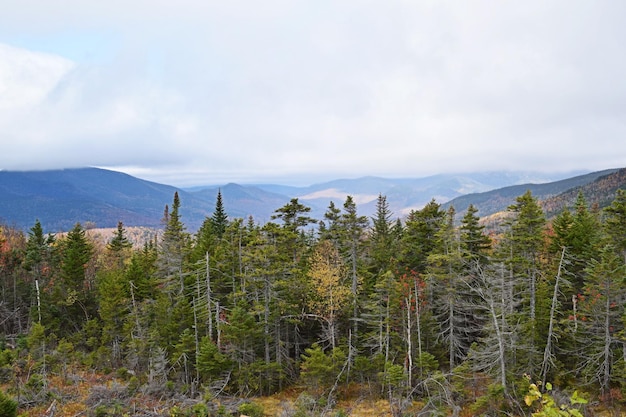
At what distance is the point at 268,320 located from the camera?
32.1 metres

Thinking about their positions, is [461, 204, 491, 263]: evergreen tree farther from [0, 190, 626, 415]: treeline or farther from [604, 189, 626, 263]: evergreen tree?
[604, 189, 626, 263]: evergreen tree

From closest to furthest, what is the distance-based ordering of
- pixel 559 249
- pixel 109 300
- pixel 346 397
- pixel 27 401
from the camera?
pixel 27 401, pixel 346 397, pixel 559 249, pixel 109 300

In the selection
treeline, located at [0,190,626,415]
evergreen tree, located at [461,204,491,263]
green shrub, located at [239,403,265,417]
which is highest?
evergreen tree, located at [461,204,491,263]

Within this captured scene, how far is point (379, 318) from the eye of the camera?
31.9m

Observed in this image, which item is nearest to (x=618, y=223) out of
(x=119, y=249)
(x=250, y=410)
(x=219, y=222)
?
(x=250, y=410)

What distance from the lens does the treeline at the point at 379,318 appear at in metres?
25.9

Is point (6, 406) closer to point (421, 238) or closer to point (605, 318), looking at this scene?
point (421, 238)

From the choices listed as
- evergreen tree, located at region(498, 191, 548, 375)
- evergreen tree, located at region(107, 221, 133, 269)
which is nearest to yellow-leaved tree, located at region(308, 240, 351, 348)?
evergreen tree, located at region(498, 191, 548, 375)

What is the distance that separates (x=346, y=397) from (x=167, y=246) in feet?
74.3

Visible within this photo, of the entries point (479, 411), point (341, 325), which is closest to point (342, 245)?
point (341, 325)

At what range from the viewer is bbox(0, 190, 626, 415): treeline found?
2594cm

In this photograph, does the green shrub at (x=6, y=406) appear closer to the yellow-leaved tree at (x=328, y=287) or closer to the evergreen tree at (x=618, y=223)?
the yellow-leaved tree at (x=328, y=287)

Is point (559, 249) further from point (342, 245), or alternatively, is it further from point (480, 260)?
point (342, 245)

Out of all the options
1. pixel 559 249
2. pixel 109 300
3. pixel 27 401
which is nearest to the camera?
pixel 27 401
